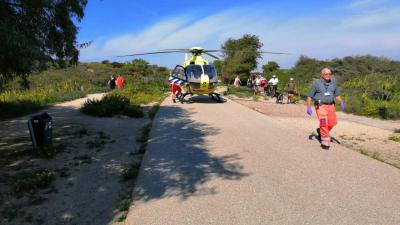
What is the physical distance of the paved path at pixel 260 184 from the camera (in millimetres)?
5035

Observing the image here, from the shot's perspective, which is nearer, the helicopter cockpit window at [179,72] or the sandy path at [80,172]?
the sandy path at [80,172]

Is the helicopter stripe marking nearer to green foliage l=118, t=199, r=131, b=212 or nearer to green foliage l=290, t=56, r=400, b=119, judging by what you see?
green foliage l=290, t=56, r=400, b=119

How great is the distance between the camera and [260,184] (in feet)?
20.8

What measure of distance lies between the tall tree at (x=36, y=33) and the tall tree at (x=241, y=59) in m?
41.2

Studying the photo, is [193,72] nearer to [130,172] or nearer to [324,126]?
[324,126]

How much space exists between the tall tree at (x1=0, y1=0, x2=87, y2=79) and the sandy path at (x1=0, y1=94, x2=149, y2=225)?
6.57 feet

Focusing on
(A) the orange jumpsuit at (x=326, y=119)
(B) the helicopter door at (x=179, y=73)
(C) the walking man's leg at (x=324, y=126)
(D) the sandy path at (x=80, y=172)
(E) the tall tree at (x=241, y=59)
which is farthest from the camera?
(E) the tall tree at (x=241, y=59)

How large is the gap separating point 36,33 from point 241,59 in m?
46.0

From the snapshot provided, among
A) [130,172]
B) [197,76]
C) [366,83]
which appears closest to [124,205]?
[130,172]

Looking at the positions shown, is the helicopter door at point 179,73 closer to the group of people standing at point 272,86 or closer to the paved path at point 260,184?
the group of people standing at point 272,86

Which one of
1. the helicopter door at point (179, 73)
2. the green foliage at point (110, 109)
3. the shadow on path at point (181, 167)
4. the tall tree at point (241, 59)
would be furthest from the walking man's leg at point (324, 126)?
the tall tree at point (241, 59)

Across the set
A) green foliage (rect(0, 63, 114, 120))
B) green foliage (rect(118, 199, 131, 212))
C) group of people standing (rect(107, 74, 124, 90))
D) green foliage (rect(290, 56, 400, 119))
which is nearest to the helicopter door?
green foliage (rect(0, 63, 114, 120))

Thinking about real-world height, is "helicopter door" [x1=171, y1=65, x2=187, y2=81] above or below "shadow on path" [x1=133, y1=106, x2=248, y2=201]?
above

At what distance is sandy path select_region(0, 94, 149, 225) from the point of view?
18.2ft
